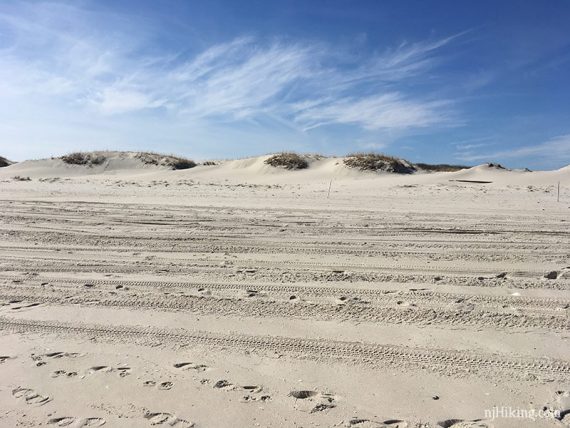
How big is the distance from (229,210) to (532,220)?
6513 mm

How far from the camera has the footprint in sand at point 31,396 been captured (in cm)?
313

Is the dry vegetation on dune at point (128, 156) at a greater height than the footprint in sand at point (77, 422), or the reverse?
the dry vegetation on dune at point (128, 156)

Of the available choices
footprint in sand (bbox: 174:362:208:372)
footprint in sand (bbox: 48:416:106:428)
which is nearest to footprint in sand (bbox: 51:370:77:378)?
footprint in sand (bbox: 48:416:106:428)

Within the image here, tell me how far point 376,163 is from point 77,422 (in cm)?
1991

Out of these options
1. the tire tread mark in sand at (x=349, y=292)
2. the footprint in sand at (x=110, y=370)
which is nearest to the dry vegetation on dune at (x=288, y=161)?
the tire tread mark in sand at (x=349, y=292)

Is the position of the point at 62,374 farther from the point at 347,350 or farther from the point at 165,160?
the point at 165,160

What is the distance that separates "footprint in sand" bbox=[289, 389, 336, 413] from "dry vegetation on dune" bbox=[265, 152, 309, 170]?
1986cm

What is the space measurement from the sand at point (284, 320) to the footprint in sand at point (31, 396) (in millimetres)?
15

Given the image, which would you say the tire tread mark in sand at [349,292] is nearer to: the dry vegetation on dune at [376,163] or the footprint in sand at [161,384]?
the footprint in sand at [161,384]

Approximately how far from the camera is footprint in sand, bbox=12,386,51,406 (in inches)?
123

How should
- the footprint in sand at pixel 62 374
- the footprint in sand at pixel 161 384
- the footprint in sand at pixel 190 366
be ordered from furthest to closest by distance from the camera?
the footprint in sand at pixel 190 366, the footprint in sand at pixel 62 374, the footprint in sand at pixel 161 384

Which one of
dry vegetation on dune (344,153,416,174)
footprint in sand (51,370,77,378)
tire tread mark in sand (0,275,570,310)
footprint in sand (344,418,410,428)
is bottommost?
footprint in sand (344,418,410,428)

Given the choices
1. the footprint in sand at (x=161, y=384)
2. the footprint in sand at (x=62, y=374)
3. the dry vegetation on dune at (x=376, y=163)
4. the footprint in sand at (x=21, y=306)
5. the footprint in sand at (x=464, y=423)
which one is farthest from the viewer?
the dry vegetation on dune at (x=376, y=163)

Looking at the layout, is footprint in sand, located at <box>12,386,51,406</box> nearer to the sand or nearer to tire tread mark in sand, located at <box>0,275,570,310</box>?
the sand
